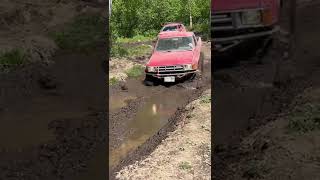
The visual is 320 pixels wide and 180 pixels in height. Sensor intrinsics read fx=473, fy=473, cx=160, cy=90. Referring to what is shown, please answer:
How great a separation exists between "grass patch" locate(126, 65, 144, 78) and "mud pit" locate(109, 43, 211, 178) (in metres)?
0.51

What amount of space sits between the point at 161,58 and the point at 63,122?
5929 millimetres

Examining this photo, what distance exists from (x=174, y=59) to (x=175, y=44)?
1380 millimetres

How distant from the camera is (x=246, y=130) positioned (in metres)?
11.2

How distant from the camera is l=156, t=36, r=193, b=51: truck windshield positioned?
18.6 meters

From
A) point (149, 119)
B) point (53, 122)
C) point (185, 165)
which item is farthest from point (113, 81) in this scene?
point (185, 165)

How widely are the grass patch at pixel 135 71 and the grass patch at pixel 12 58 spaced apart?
4364 mm

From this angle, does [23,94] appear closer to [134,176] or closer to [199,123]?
[199,123]

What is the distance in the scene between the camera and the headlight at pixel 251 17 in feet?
61.5

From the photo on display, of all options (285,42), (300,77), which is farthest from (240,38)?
(300,77)

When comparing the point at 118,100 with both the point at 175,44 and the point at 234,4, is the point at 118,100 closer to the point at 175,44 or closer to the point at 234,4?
the point at 175,44

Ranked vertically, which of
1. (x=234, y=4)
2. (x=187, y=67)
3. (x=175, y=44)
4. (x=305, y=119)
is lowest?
(x=305, y=119)

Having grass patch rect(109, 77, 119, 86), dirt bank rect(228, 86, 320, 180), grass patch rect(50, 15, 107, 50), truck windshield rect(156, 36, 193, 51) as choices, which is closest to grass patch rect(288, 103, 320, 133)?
dirt bank rect(228, 86, 320, 180)

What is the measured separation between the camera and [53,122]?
13062 mm

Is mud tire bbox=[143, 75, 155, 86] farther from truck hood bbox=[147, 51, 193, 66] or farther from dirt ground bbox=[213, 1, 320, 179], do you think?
dirt ground bbox=[213, 1, 320, 179]
